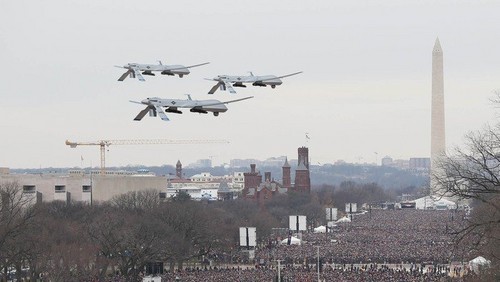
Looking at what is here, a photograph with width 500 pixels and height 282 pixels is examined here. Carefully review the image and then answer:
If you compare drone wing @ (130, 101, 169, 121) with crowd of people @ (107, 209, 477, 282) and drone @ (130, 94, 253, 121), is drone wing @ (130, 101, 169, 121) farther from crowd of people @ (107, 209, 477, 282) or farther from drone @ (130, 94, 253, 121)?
crowd of people @ (107, 209, 477, 282)

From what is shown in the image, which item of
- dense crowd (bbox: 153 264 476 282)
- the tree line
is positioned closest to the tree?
dense crowd (bbox: 153 264 476 282)

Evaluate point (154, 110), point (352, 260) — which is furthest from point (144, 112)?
point (352, 260)

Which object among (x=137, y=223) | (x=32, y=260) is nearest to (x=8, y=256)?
(x=32, y=260)

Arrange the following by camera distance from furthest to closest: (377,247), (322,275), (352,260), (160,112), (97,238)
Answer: (377,247), (352,260), (97,238), (322,275), (160,112)

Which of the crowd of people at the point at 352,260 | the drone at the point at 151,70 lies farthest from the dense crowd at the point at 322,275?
the drone at the point at 151,70

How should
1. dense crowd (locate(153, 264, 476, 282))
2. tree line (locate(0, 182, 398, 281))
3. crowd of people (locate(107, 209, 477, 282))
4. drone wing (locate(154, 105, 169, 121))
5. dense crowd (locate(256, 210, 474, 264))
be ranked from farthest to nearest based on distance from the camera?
1. dense crowd (locate(256, 210, 474, 264))
2. crowd of people (locate(107, 209, 477, 282))
3. tree line (locate(0, 182, 398, 281))
4. dense crowd (locate(153, 264, 476, 282))
5. drone wing (locate(154, 105, 169, 121))

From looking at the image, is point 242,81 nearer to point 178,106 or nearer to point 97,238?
point 178,106

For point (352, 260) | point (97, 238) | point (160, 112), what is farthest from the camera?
Answer: point (352, 260)

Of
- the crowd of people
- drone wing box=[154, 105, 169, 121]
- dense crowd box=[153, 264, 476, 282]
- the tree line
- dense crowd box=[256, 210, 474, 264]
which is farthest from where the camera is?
dense crowd box=[256, 210, 474, 264]

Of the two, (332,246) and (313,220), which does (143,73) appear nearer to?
(332,246)

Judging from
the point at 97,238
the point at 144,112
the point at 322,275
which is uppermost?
the point at 144,112

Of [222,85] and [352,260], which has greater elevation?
[222,85]

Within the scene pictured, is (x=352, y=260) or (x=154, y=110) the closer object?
(x=154, y=110)

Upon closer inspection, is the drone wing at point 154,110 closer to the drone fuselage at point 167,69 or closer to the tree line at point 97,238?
the drone fuselage at point 167,69
